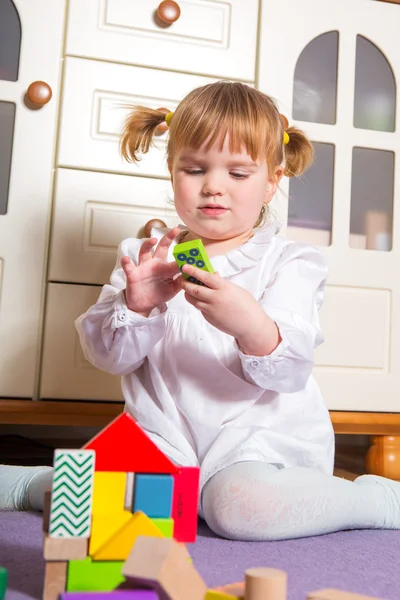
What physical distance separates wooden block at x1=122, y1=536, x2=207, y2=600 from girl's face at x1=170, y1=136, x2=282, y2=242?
0.50 metres

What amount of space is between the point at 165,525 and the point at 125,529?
4 cm

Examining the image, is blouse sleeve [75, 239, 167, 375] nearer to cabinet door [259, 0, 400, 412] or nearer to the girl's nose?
the girl's nose

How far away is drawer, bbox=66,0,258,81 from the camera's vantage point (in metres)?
1.14

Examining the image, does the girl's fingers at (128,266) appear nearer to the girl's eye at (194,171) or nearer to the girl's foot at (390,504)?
the girl's eye at (194,171)

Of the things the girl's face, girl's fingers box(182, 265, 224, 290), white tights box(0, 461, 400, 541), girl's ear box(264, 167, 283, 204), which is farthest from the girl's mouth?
white tights box(0, 461, 400, 541)

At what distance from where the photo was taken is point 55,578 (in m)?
0.50

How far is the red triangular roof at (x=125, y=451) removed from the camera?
0.51 m

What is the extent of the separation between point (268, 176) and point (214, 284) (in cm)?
31

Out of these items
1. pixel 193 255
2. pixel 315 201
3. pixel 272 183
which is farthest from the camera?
pixel 315 201

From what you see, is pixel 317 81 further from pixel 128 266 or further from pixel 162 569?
pixel 162 569

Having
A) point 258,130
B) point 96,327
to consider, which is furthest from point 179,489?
point 258,130

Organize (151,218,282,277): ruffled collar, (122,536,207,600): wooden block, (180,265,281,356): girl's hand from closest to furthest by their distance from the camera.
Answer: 1. (122,536,207,600): wooden block
2. (180,265,281,356): girl's hand
3. (151,218,282,277): ruffled collar

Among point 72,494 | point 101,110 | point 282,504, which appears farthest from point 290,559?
point 101,110

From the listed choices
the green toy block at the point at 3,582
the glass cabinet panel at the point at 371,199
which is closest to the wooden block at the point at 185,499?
the green toy block at the point at 3,582
